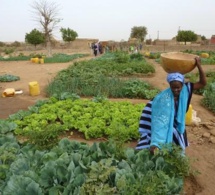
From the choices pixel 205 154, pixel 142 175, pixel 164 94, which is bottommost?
pixel 205 154

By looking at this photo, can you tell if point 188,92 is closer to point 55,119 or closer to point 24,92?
point 55,119

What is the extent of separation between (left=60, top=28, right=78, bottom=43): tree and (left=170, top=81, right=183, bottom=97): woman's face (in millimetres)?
42273

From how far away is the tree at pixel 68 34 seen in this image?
43.8m

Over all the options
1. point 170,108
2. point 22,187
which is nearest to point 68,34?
point 170,108

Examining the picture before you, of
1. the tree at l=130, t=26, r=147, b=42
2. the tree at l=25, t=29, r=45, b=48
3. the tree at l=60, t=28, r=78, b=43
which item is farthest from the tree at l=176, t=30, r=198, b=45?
the tree at l=25, t=29, r=45, b=48

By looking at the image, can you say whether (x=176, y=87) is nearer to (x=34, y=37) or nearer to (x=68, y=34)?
(x=34, y=37)

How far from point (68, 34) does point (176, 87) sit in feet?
142

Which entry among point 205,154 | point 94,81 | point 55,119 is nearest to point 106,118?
point 55,119

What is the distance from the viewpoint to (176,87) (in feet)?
9.38

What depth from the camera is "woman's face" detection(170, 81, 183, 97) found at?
284cm

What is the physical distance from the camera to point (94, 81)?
856 cm

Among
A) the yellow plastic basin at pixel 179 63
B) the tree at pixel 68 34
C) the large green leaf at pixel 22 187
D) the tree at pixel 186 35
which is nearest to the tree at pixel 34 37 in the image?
the tree at pixel 68 34

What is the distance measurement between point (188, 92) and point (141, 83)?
223 inches

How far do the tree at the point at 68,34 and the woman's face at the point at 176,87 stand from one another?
42.3 meters
